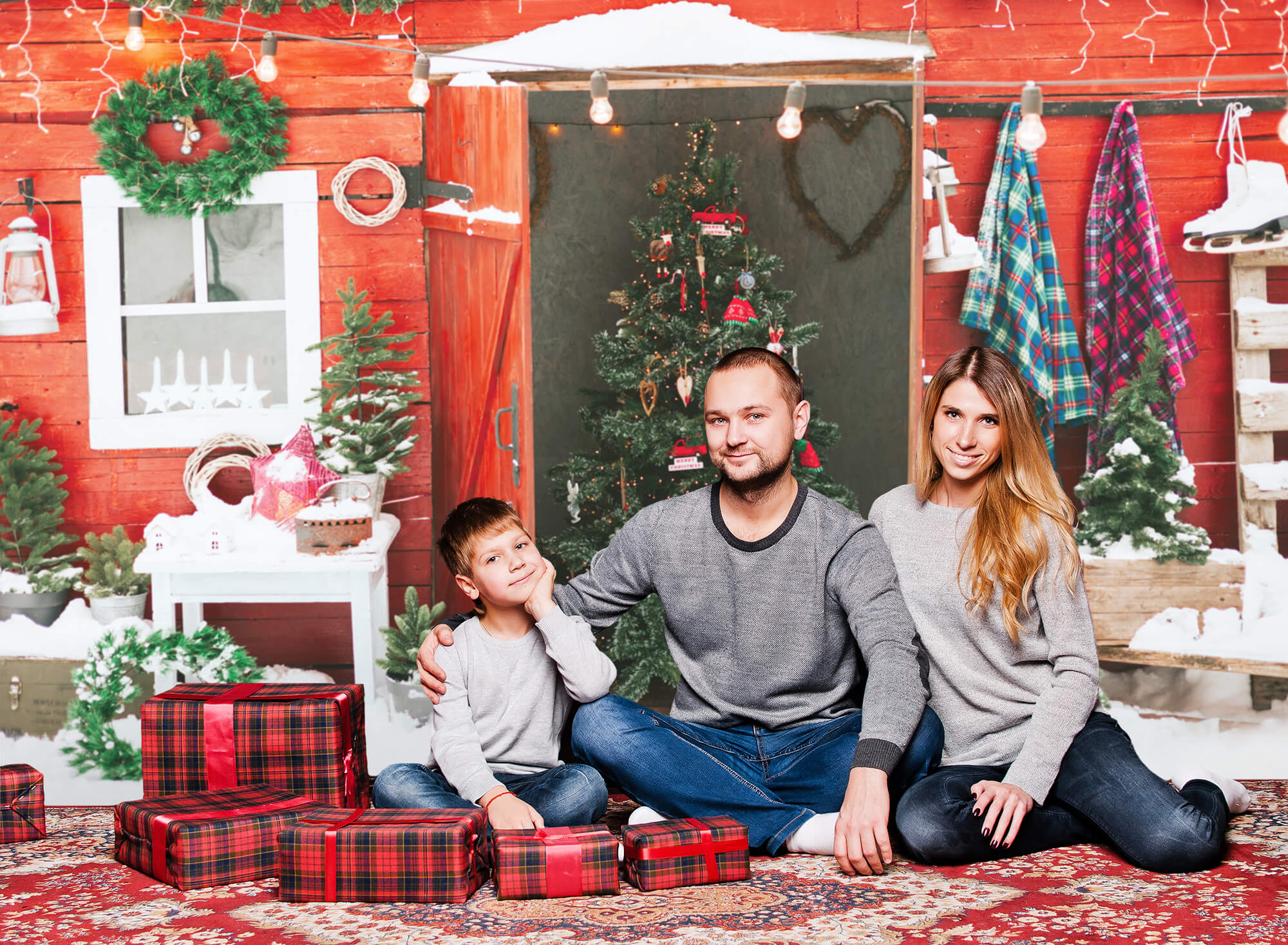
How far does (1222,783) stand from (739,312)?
1952 mm

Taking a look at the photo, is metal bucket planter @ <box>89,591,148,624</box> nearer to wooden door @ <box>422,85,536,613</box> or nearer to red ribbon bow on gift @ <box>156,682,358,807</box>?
wooden door @ <box>422,85,536,613</box>

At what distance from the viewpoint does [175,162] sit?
3.67 m

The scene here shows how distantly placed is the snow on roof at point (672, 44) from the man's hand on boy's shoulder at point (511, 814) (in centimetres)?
250

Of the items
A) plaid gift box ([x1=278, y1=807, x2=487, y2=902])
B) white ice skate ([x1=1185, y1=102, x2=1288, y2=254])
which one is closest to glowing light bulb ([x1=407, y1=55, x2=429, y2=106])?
plaid gift box ([x1=278, y1=807, x2=487, y2=902])

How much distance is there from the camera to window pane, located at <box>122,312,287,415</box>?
3740 millimetres

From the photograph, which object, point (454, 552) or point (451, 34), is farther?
point (451, 34)

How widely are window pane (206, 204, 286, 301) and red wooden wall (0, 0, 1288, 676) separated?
0.15 meters

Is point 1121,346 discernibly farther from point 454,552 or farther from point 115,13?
point 115,13

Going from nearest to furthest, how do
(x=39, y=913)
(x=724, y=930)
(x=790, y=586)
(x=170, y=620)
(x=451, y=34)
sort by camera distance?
1. (x=724, y=930)
2. (x=39, y=913)
3. (x=790, y=586)
4. (x=170, y=620)
5. (x=451, y=34)

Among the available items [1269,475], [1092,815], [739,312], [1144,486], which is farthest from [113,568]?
[1269,475]

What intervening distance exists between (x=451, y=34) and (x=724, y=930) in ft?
9.99

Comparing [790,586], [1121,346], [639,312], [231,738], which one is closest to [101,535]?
[231,738]

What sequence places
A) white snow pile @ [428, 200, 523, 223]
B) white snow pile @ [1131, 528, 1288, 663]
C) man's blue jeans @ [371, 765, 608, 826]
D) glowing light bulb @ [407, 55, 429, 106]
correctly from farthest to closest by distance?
white snow pile @ [1131, 528, 1288, 663]
white snow pile @ [428, 200, 523, 223]
glowing light bulb @ [407, 55, 429, 106]
man's blue jeans @ [371, 765, 608, 826]

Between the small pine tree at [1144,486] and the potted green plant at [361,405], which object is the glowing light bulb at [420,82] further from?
the small pine tree at [1144,486]
